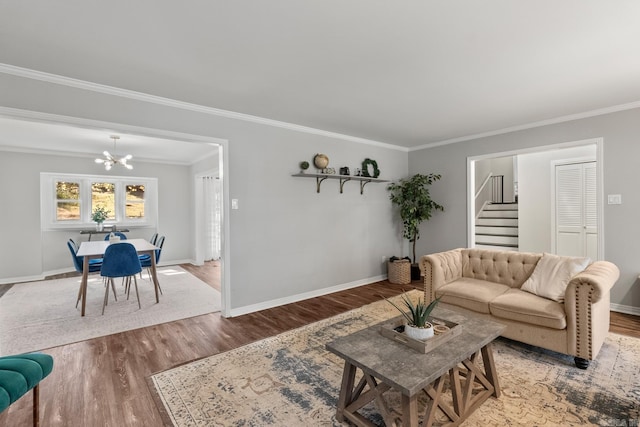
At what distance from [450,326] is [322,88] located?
2.35 meters

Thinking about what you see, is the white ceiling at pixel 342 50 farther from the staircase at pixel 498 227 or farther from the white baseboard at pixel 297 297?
the staircase at pixel 498 227

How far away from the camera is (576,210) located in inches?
198

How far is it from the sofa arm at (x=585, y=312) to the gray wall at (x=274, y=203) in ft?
9.54

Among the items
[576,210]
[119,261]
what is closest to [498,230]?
[576,210]

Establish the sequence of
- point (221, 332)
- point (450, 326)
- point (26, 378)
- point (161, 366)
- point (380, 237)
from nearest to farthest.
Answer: point (26, 378), point (450, 326), point (161, 366), point (221, 332), point (380, 237)

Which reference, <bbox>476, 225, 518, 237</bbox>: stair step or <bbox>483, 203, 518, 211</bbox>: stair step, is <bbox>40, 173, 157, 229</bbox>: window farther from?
<bbox>483, 203, 518, 211</bbox>: stair step

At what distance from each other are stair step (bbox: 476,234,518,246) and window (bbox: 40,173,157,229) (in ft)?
24.0

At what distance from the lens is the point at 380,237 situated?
5352mm

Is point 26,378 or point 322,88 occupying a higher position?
point 322,88

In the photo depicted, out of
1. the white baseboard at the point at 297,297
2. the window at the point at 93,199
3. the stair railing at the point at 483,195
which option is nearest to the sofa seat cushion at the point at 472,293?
Result: the white baseboard at the point at 297,297

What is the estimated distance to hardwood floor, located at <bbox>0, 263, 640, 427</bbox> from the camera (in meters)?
1.91

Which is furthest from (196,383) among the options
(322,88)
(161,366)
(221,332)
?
(322,88)

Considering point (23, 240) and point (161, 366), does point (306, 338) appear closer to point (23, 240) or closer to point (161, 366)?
point (161, 366)

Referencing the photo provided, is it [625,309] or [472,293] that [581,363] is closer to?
[472,293]
